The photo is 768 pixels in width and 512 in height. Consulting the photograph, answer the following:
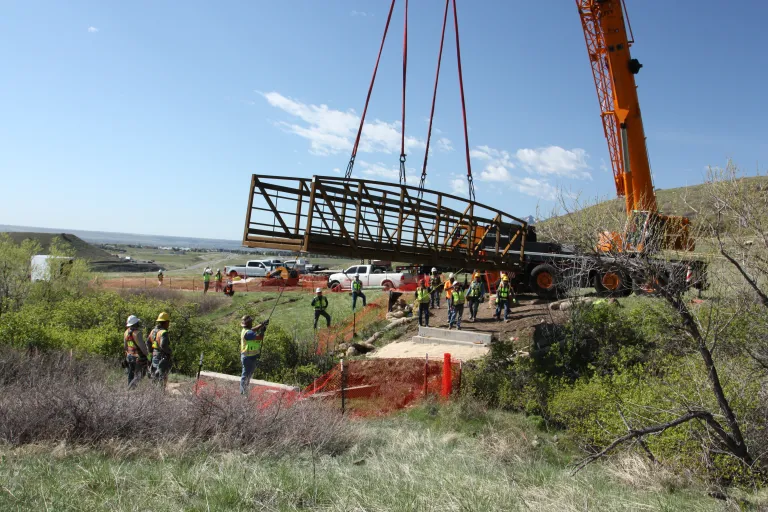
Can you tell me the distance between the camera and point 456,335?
1648 cm

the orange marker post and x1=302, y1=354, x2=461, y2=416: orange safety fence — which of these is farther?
the orange marker post

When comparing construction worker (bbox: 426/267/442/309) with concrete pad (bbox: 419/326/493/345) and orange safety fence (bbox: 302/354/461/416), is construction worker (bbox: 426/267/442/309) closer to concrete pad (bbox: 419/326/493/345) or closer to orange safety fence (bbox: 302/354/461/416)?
concrete pad (bbox: 419/326/493/345)

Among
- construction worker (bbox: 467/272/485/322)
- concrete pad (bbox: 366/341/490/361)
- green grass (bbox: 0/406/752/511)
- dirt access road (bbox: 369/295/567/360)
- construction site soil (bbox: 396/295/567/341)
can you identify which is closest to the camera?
green grass (bbox: 0/406/752/511)

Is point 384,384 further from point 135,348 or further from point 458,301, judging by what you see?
point 458,301

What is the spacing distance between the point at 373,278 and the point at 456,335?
50.0 feet

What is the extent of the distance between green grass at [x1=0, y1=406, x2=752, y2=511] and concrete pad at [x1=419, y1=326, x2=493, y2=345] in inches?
308

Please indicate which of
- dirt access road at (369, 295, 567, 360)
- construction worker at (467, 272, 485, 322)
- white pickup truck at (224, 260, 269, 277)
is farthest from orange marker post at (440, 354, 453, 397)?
white pickup truck at (224, 260, 269, 277)

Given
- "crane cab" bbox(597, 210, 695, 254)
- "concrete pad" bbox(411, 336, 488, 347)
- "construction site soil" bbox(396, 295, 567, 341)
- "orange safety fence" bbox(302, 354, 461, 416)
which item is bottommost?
"orange safety fence" bbox(302, 354, 461, 416)

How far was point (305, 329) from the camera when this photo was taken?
21.1m

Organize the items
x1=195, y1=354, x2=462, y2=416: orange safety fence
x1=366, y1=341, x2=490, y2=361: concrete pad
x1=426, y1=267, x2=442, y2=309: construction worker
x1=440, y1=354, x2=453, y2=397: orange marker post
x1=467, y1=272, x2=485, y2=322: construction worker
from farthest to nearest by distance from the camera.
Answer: x1=426, y1=267, x2=442, y2=309: construction worker
x1=467, y1=272, x2=485, y2=322: construction worker
x1=366, y1=341, x2=490, y2=361: concrete pad
x1=440, y1=354, x2=453, y2=397: orange marker post
x1=195, y1=354, x2=462, y2=416: orange safety fence

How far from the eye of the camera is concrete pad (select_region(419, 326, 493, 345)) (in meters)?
15.9

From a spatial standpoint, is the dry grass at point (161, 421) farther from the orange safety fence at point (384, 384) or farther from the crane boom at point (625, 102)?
the crane boom at point (625, 102)

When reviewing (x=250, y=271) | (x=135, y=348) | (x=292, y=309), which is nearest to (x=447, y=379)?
(x=135, y=348)

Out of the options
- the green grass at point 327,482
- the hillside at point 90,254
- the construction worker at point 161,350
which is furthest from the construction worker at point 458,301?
the hillside at point 90,254
